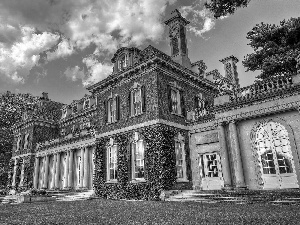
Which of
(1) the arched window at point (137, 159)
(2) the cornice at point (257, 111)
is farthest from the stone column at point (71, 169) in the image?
(2) the cornice at point (257, 111)

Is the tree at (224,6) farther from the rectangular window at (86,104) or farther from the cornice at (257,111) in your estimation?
the rectangular window at (86,104)

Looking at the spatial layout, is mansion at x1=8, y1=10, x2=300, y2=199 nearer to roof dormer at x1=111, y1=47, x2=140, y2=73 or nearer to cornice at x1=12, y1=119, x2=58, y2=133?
roof dormer at x1=111, y1=47, x2=140, y2=73

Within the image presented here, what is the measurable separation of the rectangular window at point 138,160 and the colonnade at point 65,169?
8448 mm

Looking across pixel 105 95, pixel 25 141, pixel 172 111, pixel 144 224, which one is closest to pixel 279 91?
pixel 172 111

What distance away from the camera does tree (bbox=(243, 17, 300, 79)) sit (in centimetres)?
1745

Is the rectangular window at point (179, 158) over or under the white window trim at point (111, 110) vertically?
under

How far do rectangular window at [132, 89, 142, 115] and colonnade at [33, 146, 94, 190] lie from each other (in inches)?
353

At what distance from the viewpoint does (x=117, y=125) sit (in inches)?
757

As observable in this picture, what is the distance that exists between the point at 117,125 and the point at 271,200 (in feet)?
40.0

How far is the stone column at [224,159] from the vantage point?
567 inches

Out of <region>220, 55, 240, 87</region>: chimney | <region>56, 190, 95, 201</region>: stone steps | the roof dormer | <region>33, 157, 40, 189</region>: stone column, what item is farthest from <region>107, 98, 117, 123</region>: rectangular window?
<region>33, 157, 40, 189</region>: stone column

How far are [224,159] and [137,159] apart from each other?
20.1 feet

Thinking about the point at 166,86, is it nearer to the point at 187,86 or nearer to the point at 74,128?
the point at 187,86

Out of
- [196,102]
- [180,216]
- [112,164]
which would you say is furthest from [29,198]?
[180,216]
